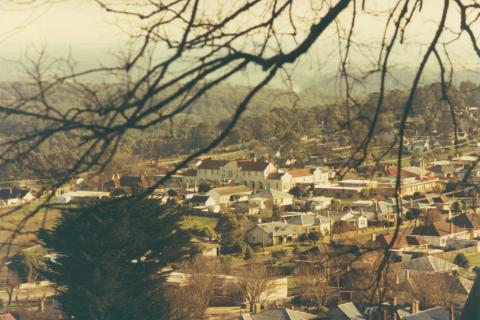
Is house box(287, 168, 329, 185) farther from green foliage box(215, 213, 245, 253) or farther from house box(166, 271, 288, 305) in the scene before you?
house box(166, 271, 288, 305)

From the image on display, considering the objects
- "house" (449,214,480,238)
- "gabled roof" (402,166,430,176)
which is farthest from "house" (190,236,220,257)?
"gabled roof" (402,166,430,176)

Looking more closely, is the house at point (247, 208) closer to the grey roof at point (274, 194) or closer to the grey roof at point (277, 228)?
the grey roof at point (274, 194)

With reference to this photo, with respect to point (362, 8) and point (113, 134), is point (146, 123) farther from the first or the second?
point (362, 8)

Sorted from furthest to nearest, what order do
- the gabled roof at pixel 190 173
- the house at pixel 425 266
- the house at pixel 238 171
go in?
the gabled roof at pixel 190 173 → the house at pixel 238 171 → the house at pixel 425 266

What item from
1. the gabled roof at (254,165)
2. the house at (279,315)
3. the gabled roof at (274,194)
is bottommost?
the house at (279,315)

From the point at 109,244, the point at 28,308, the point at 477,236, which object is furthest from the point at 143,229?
the point at 477,236

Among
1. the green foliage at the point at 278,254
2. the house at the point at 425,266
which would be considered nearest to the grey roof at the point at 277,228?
the green foliage at the point at 278,254
